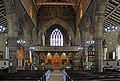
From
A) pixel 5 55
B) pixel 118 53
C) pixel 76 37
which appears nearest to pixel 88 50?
pixel 118 53

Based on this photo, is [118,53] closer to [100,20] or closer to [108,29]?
[108,29]

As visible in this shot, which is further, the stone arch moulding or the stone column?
the stone arch moulding

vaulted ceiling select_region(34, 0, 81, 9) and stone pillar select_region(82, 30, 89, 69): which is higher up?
vaulted ceiling select_region(34, 0, 81, 9)

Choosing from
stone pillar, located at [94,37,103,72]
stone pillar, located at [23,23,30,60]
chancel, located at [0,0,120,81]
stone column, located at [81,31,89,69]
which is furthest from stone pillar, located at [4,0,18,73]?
stone column, located at [81,31,89,69]

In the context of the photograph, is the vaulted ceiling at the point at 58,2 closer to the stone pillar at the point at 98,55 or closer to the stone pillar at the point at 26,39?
the stone pillar at the point at 26,39

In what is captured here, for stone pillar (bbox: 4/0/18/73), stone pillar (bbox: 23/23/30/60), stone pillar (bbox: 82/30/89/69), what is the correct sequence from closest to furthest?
stone pillar (bbox: 4/0/18/73) < stone pillar (bbox: 82/30/89/69) < stone pillar (bbox: 23/23/30/60)

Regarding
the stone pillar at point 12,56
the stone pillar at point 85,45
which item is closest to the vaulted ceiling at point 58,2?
the stone pillar at point 85,45

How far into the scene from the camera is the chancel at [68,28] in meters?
22.2

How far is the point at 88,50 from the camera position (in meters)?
34.7

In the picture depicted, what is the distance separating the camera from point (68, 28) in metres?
45.2

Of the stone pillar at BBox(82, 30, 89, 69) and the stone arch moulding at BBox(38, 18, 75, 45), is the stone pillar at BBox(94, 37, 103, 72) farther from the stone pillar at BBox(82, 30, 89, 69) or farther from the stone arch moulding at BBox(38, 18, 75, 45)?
the stone arch moulding at BBox(38, 18, 75, 45)

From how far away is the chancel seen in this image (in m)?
22.2

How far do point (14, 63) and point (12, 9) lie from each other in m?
4.65

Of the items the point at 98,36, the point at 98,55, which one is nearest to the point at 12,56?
the point at 98,55
